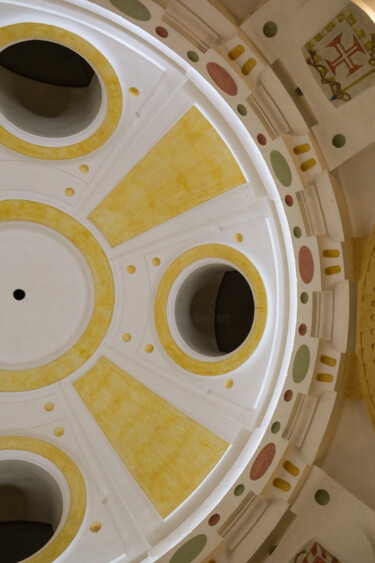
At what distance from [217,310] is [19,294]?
296 cm

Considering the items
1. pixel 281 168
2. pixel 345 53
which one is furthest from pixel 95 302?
pixel 345 53

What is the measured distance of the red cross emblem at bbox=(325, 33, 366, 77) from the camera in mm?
6500

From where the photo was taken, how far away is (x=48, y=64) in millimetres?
8594

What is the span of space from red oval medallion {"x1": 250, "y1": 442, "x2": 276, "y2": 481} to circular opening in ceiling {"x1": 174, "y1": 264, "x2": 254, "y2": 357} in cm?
157

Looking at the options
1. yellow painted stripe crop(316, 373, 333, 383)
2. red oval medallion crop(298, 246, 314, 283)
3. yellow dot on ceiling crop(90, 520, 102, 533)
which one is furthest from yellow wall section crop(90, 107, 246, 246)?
yellow dot on ceiling crop(90, 520, 102, 533)

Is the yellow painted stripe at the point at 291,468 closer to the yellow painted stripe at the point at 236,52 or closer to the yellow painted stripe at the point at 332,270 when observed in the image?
the yellow painted stripe at the point at 332,270

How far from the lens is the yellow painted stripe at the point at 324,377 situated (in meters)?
7.42

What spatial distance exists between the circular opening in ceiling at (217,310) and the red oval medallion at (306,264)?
4.83ft

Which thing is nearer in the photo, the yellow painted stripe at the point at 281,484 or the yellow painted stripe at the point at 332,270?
the yellow painted stripe at the point at 332,270

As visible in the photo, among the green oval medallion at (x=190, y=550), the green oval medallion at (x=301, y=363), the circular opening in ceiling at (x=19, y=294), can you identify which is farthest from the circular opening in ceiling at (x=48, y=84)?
the green oval medallion at (x=190, y=550)

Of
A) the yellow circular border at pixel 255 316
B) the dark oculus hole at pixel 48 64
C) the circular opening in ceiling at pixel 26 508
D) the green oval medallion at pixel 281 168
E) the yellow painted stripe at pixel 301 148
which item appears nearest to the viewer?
the green oval medallion at pixel 281 168

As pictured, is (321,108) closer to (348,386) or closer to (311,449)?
(348,386)

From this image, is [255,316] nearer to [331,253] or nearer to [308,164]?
[331,253]

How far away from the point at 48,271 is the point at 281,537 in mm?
4580
